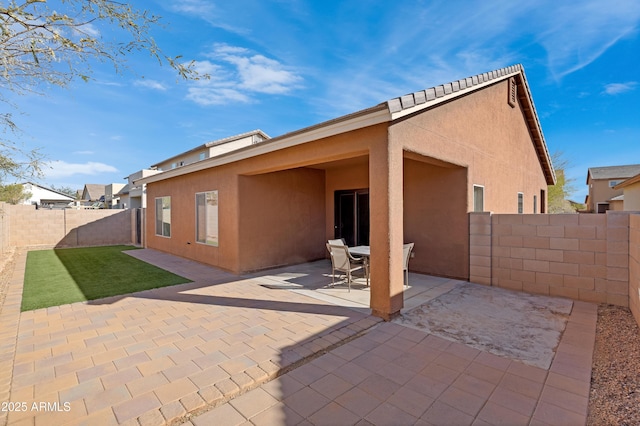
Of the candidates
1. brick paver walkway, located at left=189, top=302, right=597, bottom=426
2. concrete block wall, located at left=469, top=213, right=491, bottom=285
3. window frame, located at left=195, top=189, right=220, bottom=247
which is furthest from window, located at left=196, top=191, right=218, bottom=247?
concrete block wall, located at left=469, top=213, right=491, bottom=285

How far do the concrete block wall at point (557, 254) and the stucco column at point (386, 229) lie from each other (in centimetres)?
335

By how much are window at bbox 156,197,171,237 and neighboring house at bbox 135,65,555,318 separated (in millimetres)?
48

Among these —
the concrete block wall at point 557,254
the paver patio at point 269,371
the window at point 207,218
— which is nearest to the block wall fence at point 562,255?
the concrete block wall at point 557,254

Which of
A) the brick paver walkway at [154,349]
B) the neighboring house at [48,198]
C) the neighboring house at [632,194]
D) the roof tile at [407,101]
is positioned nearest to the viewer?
the brick paver walkway at [154,349]

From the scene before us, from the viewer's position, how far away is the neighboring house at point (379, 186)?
4992 mm

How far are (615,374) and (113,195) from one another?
40.1 metres

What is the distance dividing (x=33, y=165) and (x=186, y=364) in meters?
4.63

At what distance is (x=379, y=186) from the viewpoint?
4906mm

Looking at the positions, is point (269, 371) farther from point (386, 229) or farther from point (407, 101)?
point (407, 101)

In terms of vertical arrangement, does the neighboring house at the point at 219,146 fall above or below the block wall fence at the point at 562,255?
above

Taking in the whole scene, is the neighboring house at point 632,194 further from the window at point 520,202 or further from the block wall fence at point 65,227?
the block wall fence at point 65,227

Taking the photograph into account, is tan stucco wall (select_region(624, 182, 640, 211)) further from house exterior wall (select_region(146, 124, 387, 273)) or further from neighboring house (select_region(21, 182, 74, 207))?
neighboring house (select_region(21, 182, 74, 207))

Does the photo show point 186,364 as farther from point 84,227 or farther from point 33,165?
point 84,227

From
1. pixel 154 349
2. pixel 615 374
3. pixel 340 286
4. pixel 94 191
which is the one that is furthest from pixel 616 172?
pixel 94 191
